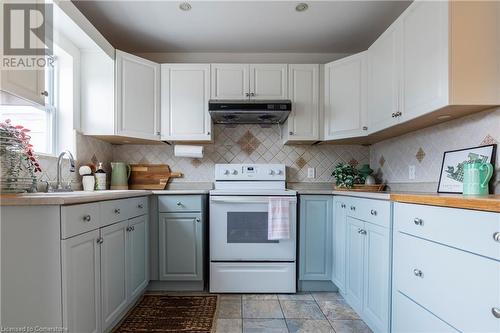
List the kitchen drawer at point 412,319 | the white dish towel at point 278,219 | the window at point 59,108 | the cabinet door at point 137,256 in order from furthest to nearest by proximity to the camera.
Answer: the white dish towel at point 278,219 < the window at point 59,108 < the cabinet door at point 137,256 < the kitchen drawer at point 412,319

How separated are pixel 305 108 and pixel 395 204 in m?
1.38

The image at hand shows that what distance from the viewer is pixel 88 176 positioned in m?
2.19

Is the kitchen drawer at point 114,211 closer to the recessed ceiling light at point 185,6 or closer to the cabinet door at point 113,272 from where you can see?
the cabinet door at point 113,272

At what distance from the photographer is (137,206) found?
2016 mm

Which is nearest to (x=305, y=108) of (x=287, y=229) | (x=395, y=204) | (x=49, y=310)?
(x=287, y=229)

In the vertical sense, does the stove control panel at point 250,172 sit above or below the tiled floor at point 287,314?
above

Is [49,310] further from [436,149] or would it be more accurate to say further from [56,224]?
[436,149]

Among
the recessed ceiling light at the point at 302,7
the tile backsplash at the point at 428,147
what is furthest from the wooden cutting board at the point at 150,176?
the tile backsplash at the point at 428,147

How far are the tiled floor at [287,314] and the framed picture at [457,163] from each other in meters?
1.09

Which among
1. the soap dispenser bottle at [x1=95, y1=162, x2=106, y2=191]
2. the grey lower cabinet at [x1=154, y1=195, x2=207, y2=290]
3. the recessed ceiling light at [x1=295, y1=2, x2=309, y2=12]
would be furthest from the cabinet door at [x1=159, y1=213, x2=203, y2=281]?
the recessed ceiling light at [x1=295, y1=2, x2=309, y2=12]

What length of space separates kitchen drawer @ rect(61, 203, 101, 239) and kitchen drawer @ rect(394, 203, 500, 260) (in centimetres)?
165

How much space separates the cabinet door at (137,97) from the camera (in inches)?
92.7

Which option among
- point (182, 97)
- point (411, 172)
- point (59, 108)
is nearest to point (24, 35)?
point (59, 108)

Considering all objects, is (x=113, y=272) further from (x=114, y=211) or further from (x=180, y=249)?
(x=180, y=249)
